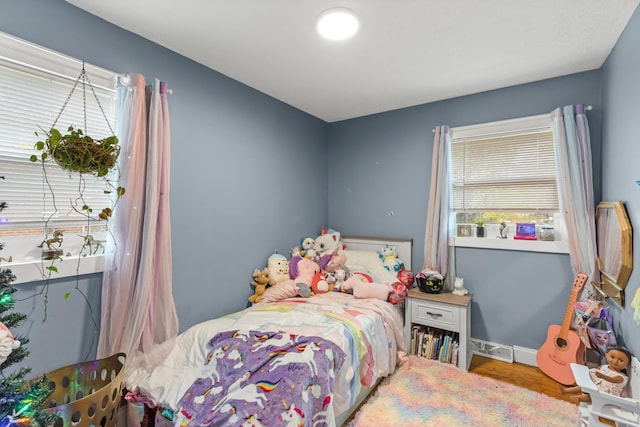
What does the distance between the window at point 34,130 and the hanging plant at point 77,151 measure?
8.5 inches

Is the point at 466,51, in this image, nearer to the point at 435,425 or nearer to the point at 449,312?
the point at 449,312

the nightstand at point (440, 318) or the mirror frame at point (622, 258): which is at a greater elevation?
the mirror frame at point (622, 258)

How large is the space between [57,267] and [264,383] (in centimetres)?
130

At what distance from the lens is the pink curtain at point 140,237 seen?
176cm

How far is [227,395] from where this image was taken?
142 cm

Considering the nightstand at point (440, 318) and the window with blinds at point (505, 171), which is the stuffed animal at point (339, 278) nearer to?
the nightstand at point (440, 318)

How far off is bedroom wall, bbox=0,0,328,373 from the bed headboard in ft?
1.78

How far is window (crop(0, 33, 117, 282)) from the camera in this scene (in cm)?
151

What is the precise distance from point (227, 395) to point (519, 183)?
2.85m

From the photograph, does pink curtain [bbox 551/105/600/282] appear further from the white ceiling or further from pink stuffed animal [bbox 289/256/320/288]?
pink stuffed animal [bbox 289/256/320/288]

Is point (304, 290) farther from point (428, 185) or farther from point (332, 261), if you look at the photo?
point (428, 185)

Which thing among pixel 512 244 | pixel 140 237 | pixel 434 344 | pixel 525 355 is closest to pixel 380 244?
pixel 434 344

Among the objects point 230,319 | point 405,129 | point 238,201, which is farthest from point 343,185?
point 230,319

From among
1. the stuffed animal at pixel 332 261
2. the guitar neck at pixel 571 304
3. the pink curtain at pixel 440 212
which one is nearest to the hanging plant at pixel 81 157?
the stuffed animal at pixel 332 261
